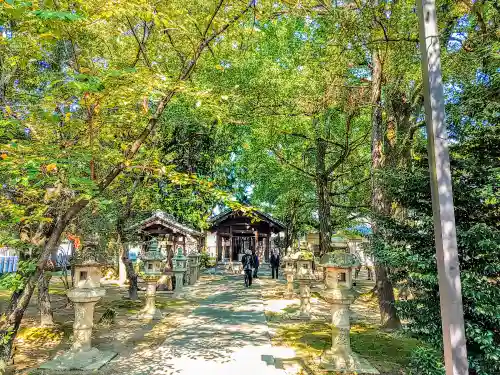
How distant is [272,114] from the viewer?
463 inches

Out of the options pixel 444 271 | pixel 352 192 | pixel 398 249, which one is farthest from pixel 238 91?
pixel 352 192

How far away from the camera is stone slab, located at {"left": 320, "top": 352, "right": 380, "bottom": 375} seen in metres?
5.54

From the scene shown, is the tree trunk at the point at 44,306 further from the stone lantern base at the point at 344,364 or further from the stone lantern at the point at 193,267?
the stone lantern at the point at 193,267

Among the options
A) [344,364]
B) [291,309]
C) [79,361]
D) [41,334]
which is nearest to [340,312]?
[344,364]

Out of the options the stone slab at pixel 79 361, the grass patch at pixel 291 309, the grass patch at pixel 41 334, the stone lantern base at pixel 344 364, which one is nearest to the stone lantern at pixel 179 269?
the grass patch at pixel 291 309

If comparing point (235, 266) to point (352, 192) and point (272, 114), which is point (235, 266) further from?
point (272, 114)

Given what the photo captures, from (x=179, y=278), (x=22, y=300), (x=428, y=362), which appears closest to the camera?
(x=428, y=362)

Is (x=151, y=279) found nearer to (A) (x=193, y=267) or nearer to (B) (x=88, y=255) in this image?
(B) (x=88, y=255)

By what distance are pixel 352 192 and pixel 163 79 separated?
18.4 meters

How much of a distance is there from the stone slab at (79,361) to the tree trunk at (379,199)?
20.0 feet

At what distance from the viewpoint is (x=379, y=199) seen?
27.7 ft

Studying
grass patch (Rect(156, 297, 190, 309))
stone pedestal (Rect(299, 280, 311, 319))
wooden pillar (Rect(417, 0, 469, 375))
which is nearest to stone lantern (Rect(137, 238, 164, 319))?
grass patch (Rect(156, 297, 190, 309))

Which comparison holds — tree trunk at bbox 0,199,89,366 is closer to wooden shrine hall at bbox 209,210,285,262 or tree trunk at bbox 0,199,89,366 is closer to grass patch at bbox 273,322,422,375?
grass patch at bbox 273,322,422,375

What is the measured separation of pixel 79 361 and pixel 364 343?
5.56 metres
